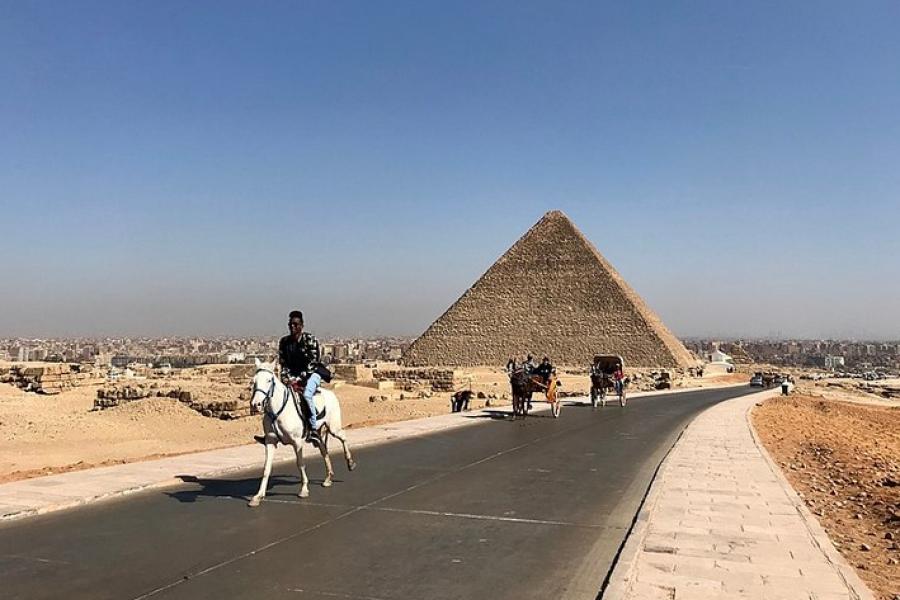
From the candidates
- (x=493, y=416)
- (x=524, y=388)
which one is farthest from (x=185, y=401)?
(x=524, y=388)

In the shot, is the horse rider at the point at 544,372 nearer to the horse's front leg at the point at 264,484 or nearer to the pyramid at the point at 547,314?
the horse's front leg at the point at 264,484

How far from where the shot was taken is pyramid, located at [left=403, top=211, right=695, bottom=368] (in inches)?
4983

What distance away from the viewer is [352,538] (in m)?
6.64

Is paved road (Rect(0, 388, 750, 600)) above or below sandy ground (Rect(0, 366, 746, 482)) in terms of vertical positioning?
above

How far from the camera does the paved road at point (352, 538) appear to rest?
208 inches

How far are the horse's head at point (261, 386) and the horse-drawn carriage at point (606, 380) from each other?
62.0 ft

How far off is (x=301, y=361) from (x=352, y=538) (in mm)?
2943

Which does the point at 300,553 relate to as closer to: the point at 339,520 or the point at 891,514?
the point at 339,520

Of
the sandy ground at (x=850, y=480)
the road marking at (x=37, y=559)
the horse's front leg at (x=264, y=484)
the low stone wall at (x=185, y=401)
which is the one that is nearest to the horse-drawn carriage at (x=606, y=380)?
the sandy ground at (x=850, y=480)

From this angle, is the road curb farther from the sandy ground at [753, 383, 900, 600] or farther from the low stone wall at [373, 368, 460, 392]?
the low stone wall at [373, 368, 460, 392]

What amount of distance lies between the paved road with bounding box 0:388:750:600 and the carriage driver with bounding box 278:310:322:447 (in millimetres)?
1012

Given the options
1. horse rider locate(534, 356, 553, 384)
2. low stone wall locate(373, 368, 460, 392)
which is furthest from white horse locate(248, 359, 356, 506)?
low stone wall locate(373, 368, 460, 392)

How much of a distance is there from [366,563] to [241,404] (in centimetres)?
2019

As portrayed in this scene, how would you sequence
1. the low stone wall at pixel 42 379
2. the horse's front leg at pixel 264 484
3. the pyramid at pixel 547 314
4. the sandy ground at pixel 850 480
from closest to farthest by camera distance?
the sandy ground at pixel 850 480 → the horse's front leg at pixel 264 484 → the low stone wall at pixel 42 379 → the pyramid at pixel 547 314
